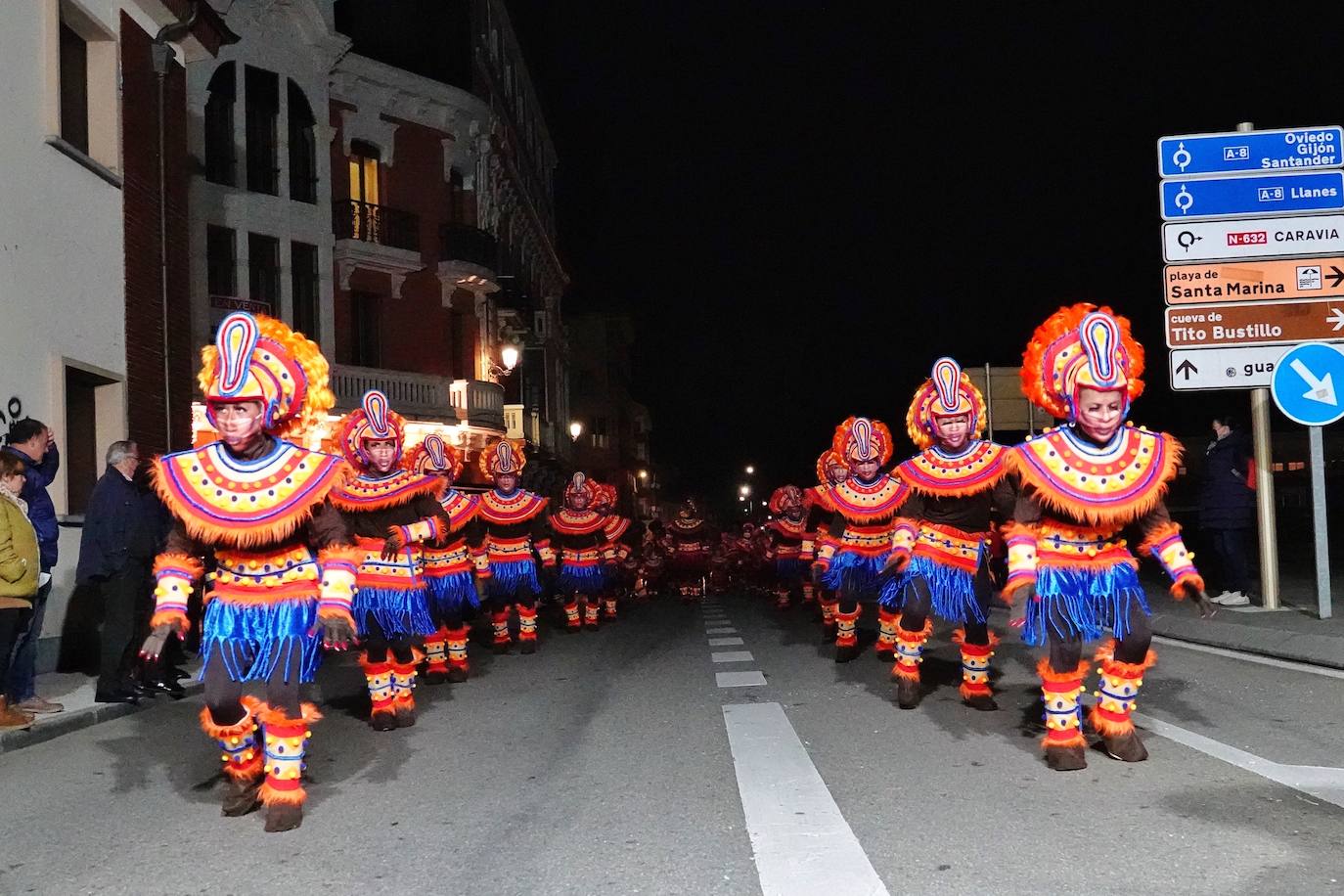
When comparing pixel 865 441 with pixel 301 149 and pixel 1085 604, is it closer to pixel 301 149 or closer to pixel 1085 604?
pixel 1085 604

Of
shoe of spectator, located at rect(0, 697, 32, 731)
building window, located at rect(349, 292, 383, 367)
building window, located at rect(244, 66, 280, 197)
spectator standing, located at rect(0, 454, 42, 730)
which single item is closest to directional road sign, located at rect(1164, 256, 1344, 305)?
spectator standing, located at rect(0, 454, 42, 730)

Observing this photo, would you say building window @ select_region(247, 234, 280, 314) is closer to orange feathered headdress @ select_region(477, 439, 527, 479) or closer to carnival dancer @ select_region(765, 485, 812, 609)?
carnival dancer @ select_region(765, 485, 812, 609)

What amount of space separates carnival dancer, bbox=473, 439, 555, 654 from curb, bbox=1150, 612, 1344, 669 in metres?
6.32

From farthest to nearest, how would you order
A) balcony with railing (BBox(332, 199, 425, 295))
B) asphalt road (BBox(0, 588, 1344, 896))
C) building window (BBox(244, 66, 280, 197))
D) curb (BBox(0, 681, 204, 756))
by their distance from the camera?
balcony with railing (BBox(332, 199, 425, 295))
building window (BBox(244, 66, 280, 197))
curb (BBox(0, 681, 204, 756))
asphalt road (BBox(0, 588, 1344, 896))

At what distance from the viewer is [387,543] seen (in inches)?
309

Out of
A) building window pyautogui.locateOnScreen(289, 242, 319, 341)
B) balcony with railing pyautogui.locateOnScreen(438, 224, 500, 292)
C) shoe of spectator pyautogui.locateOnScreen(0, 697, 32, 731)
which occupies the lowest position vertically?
shoe of spectator pyautogui.locateOnScreen(0, 697, 32, 731)

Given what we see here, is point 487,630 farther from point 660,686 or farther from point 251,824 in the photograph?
point 251,824

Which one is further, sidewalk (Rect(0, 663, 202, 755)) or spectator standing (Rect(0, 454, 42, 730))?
spectator standing (Rect(0, 454, 42, 730))

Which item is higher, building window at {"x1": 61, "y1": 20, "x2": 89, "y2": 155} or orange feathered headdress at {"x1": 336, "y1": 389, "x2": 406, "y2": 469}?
building window at {"x1": 61, "y1": 20, "x2": 89, "y2": 155}

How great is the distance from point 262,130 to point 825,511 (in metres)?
18.1

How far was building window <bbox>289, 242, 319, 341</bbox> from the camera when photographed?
26297mm

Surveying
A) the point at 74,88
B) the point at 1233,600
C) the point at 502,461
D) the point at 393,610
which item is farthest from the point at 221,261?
the point at 1233,600

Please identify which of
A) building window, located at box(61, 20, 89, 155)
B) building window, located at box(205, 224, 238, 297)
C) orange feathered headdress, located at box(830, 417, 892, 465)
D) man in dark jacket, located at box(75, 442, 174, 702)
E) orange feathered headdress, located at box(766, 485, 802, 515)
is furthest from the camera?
→ building window, located at box(205, 224, 238, 297)

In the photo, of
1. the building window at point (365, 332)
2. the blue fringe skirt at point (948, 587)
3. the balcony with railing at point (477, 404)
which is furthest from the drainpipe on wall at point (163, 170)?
the balcony with railing at point (477, 404)
